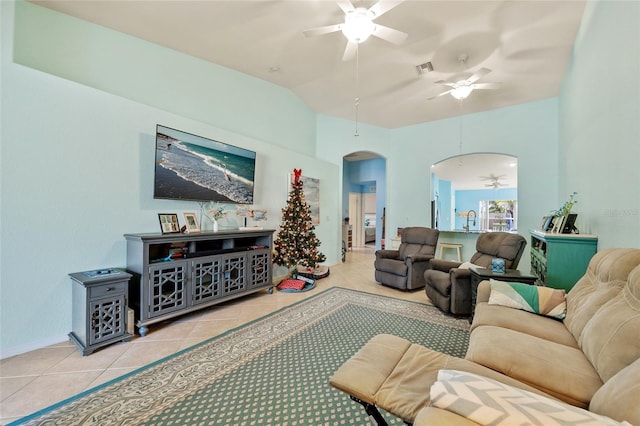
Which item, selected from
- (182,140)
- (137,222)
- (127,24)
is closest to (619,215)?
(182,140)

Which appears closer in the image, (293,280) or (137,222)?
(137,222)

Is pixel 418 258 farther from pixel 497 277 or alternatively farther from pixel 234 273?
pixel 234 273

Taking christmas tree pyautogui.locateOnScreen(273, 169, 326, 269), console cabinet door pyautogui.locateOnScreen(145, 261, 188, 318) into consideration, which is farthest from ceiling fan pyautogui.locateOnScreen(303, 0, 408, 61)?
console cabinet door pyautogui.locateOnScreen(145, 261, 188, 318)

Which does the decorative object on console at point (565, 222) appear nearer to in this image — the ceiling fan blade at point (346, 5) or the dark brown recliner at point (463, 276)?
the dark brown recliner at point (463, 276)

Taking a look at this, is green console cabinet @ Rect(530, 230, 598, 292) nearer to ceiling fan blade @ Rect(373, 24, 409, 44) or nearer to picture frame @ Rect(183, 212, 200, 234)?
ceiling fan blade @ Rect(373, 24, 409, 44)

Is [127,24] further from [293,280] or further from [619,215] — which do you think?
[619,215]

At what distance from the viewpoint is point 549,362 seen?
129 centimetres

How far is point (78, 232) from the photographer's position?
98.0 inches

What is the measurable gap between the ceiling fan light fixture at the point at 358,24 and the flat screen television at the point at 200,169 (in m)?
2.14

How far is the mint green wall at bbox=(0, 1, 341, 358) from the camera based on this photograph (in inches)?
84.4

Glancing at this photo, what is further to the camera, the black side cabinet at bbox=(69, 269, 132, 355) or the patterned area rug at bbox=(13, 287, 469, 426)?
the black side cabinet at bbox=(69, 269, 132, 355)

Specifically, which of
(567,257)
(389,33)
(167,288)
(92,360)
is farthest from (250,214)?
(567,257)

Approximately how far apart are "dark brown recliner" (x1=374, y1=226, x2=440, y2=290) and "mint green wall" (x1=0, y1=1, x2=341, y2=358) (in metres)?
3.22

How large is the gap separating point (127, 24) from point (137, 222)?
7.26ft
